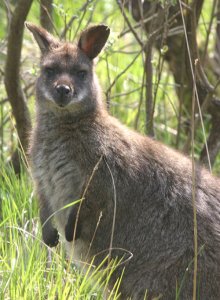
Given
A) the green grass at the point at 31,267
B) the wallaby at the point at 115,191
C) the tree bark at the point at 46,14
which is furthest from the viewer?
the tree bark at the point at 46,14

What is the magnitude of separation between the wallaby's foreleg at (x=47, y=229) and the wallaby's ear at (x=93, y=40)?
38.3 inches

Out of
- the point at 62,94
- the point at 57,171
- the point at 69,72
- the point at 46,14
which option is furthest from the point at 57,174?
the point at 46,14

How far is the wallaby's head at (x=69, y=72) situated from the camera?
4.89 metres

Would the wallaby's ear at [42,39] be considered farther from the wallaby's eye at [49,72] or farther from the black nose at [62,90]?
the black nose at [62,90]

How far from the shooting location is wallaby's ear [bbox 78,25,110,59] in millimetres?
5105

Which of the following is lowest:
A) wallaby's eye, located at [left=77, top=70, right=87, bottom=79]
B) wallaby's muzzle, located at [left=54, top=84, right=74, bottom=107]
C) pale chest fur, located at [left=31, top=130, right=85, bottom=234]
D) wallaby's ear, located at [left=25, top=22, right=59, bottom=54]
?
pale chest fur, located at [left=31, top=130, right=85, bottom=234]

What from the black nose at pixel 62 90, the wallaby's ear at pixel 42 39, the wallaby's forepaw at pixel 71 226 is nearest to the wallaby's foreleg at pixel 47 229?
the wallaby's forepaw at pixel 71 226

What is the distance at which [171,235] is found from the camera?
191 inches

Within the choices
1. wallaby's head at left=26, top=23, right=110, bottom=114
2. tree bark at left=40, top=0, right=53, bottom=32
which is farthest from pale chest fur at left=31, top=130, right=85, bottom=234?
tree bark at left=40, top=0, right=53, bottom=32

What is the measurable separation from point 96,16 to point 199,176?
14.6ft

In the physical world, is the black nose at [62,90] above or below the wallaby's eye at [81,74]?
below

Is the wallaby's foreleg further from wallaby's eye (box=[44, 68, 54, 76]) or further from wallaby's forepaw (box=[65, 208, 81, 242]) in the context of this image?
wallaby's eye (box=[44, 68, 54, 76])

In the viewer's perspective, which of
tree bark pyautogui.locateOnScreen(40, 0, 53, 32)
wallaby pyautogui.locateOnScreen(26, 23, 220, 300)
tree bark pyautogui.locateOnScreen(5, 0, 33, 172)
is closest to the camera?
wallaby pyautogui.locateOnScreen(26, 23, 220, 300)

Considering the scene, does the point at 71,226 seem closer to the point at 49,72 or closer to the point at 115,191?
the point at 115,191
